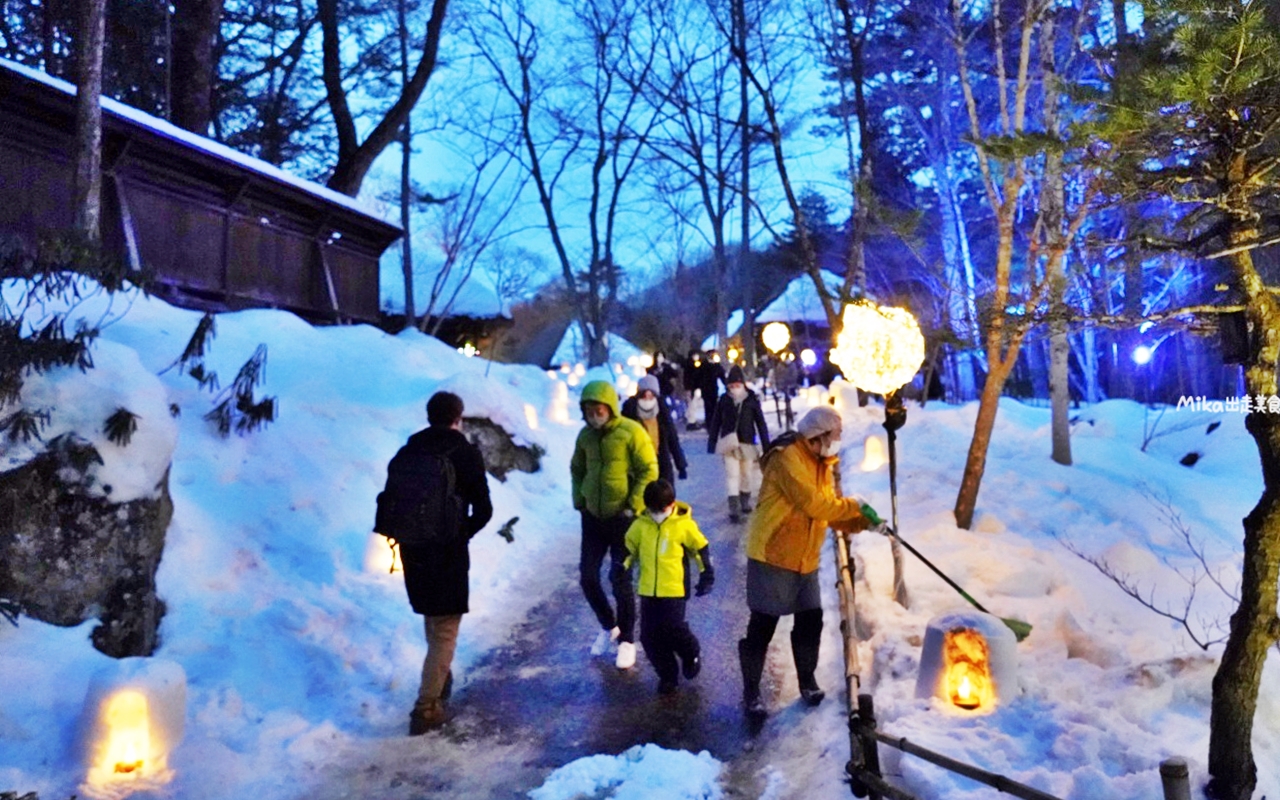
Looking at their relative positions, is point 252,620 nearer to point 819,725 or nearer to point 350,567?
point 350,567

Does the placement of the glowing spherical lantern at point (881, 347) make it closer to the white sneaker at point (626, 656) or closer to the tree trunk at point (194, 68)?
the white sneaker at point (626, 656)

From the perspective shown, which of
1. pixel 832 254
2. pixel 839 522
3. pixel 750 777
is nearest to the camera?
pixel 750 777

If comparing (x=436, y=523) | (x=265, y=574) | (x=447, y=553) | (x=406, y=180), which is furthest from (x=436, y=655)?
(x=406, y=180)

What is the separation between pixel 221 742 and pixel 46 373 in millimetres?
2478

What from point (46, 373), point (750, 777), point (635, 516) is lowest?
point (750, 777)

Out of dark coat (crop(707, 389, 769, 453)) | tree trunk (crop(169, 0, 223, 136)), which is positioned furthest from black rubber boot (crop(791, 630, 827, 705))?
tree trunk (crop(169, 0, 223, 136))

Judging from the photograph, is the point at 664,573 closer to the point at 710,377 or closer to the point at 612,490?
the point at 612,490

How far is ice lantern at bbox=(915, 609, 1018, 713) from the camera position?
463 cm

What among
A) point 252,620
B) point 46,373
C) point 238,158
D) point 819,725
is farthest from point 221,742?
point 238,158

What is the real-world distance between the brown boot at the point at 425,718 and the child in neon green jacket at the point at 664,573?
1.34 meters

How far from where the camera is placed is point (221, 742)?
4727 millimetres

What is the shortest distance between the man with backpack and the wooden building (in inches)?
183

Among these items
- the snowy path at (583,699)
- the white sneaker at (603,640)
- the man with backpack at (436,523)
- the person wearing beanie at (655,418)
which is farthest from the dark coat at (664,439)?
the man with backpack at (436,523)

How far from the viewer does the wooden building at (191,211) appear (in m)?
10.1
